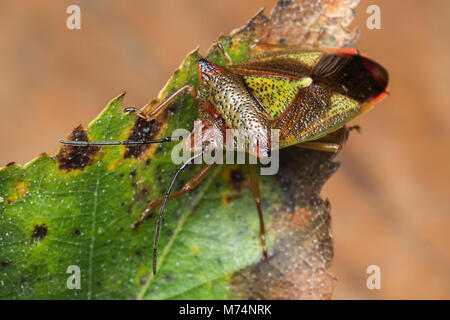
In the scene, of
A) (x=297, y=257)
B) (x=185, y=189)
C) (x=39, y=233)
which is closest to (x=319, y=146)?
(x=297, y=257)

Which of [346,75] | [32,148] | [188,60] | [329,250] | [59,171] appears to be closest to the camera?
[59,171]

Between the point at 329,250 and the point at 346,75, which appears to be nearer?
the point at 329,250

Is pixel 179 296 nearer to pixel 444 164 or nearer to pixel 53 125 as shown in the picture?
pixel 53 125

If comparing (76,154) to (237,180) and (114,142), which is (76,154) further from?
(237,180)

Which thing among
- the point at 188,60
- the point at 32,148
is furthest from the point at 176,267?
the point at 32,148

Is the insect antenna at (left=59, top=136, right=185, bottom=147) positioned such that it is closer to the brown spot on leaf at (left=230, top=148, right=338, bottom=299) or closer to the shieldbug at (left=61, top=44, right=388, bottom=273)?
the shieldbug at (left=61, top=44, right=388, bottom=273)

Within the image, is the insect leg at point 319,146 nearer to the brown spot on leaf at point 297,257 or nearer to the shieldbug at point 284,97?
the shieldbug at point 284,97

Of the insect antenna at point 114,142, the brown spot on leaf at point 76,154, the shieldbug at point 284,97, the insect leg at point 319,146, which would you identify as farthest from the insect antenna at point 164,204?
the insect leg at point 319,146
